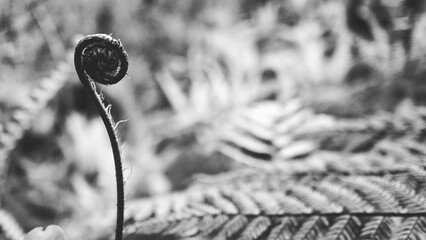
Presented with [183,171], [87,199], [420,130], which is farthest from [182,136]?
[420,130]

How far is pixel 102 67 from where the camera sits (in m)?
0.61

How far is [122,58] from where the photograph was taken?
0.59m

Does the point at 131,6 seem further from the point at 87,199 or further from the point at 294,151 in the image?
the point at 294,151

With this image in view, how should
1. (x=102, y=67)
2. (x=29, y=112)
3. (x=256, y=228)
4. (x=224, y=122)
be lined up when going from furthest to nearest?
(x=224, y=122), (x=29, y=112), (x=256, y=228), (x=102, y=67)

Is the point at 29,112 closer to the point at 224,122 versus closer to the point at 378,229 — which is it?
the point at 224,122

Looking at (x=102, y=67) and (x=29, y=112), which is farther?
(x=29, y=112)

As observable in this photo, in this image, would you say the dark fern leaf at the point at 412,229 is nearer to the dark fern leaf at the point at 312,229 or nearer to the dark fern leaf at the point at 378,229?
the dark fern leaf at the point at 378,229

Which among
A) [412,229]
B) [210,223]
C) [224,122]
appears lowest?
[412,229]

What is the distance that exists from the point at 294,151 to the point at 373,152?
26 centimetres

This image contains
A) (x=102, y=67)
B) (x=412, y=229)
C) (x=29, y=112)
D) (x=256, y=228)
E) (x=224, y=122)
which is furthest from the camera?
(x=224, y=122)

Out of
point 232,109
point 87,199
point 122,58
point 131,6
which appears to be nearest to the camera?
point 122,58

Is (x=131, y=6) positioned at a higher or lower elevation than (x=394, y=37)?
higher

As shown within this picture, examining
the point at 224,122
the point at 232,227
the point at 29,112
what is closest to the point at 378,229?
the point at 232,227

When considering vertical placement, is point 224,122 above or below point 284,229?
above
